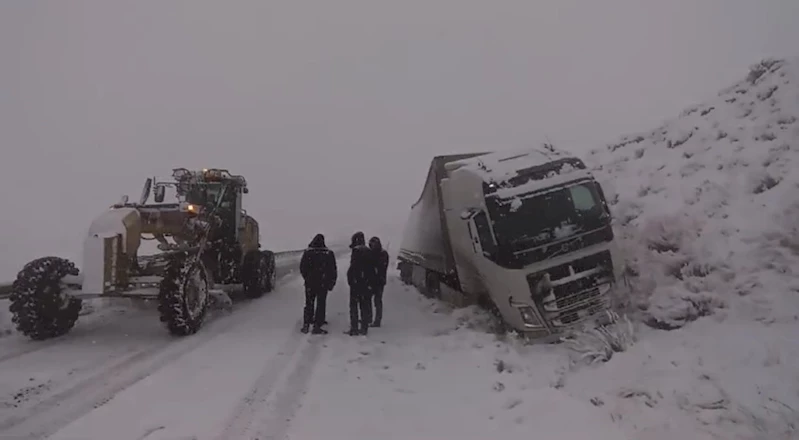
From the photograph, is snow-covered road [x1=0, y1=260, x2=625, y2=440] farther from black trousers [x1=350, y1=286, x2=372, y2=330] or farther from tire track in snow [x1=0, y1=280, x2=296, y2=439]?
black trousers [x1=350, y1=286, x2=372, y2=330]

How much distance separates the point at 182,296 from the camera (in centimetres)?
848

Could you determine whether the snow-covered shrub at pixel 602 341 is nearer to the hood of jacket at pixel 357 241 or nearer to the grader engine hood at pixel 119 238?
the hood of jacket at pixel 357 241

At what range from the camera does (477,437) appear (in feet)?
16.5

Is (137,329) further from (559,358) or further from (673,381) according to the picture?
(673,381)

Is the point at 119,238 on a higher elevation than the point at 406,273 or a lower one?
higher

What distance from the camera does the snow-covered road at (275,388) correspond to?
512 centimetres

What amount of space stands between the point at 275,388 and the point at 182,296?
2875 millimetres

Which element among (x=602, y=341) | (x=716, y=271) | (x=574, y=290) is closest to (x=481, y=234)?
(x=574, y=290)

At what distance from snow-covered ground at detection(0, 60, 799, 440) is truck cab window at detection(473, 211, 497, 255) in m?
1.36

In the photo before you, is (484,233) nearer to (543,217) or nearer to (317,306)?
(543,217)

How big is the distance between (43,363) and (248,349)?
99.6 inches

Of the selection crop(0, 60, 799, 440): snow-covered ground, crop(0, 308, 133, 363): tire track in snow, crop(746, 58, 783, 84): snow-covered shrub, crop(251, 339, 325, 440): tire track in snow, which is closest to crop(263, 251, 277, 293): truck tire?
crop(0, 60, 799, 440): snow-covered ground

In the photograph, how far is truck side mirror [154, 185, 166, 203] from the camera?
35.1 ft

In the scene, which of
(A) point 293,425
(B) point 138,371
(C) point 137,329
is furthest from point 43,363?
(A) point 293,425
